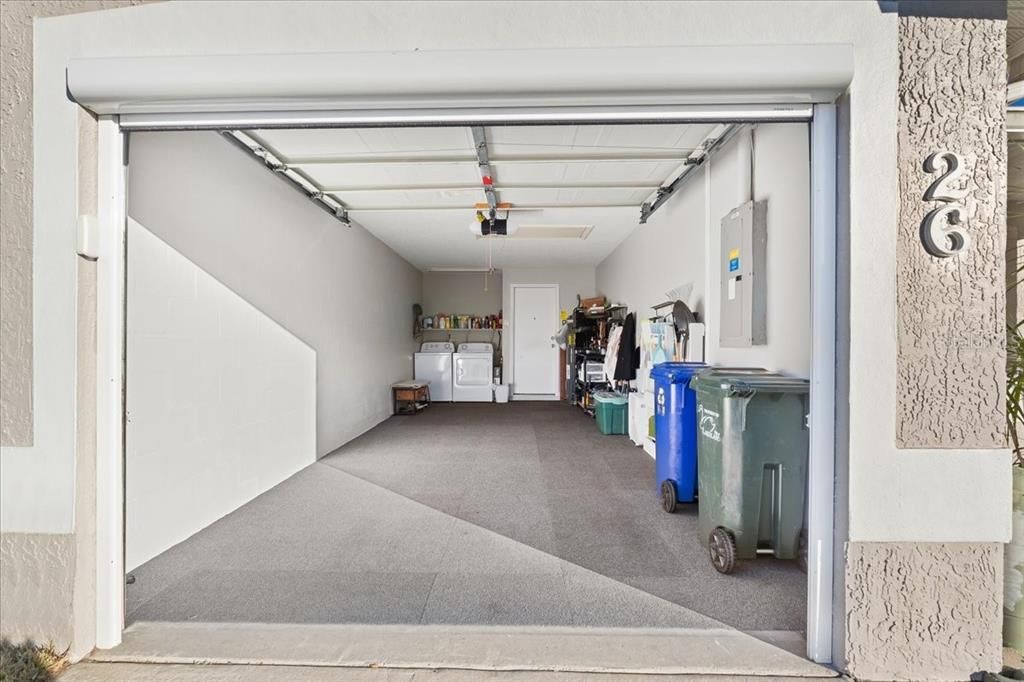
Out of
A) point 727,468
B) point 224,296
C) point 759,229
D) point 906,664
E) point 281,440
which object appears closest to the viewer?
point 906,664

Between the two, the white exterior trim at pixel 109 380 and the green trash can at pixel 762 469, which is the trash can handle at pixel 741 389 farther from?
the white exterior trim at pixel 109 380

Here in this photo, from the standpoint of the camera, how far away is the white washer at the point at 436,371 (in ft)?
26.3

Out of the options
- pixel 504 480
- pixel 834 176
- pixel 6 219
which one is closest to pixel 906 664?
pixel 834 176

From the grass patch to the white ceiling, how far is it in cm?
253

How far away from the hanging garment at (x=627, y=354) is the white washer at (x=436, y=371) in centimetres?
371

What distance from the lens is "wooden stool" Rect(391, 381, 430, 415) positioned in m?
6.59

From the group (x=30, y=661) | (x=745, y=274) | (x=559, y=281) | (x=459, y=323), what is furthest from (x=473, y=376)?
(x=30, y=661)

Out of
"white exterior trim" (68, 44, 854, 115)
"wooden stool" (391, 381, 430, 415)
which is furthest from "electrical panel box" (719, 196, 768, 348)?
"wooden stool" (391, 381, 430, 415)

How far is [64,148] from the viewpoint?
1486 mm

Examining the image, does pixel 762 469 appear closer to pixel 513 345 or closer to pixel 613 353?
pixel 613 353

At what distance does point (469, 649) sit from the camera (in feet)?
5.17

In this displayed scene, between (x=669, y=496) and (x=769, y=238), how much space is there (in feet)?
5.38

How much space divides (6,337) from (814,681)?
9.34ft

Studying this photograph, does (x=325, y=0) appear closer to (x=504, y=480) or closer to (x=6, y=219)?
(x=6, y=219)
